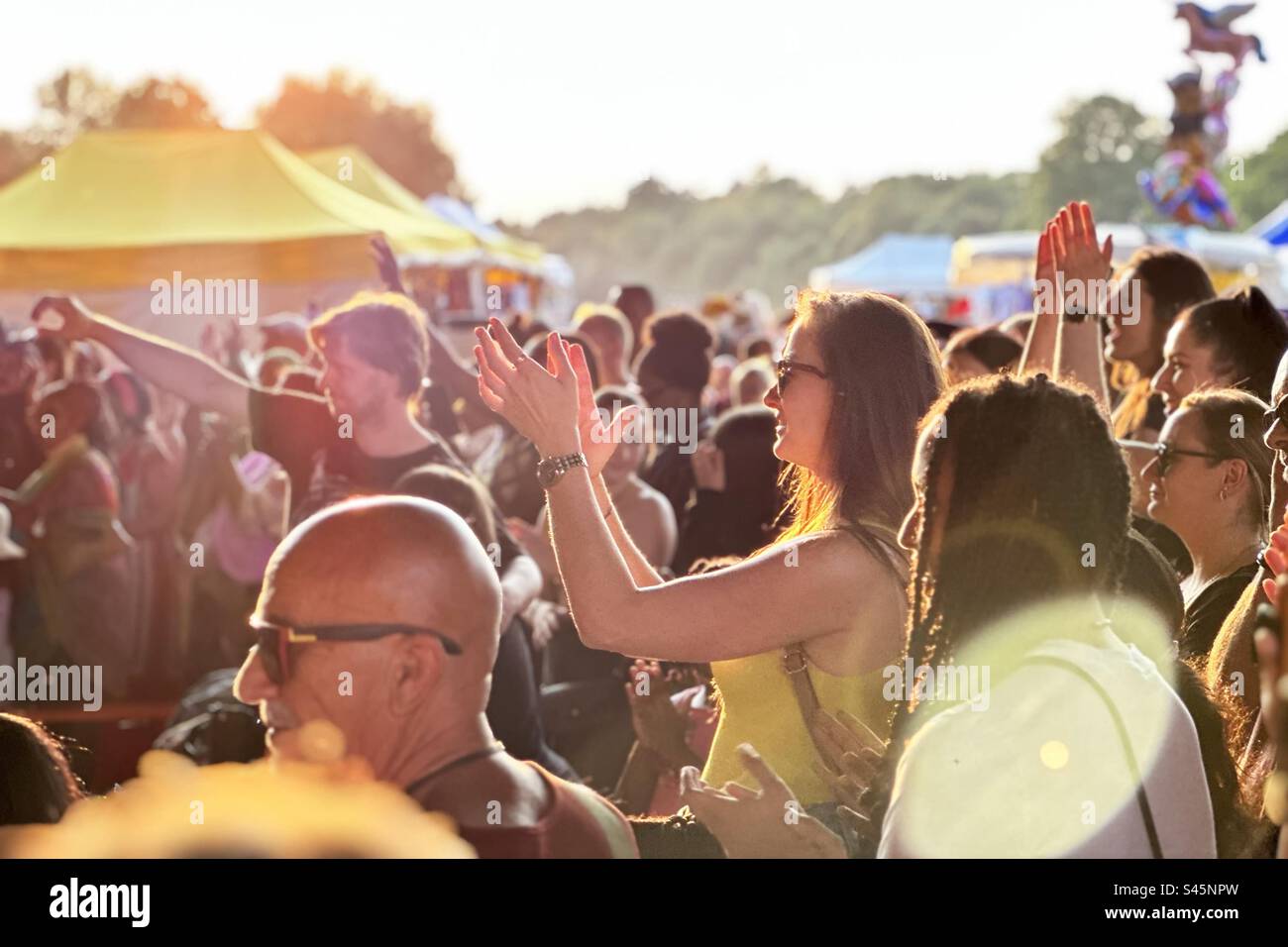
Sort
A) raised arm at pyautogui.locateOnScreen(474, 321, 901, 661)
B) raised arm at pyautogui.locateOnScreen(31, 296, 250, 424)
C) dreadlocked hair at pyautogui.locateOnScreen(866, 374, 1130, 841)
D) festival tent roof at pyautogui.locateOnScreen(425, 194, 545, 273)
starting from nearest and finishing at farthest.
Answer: dreadlocked hair at pyautogui.locateOnScreen(866, 374, 1130, 841) < raised arm at pyautogui.locateOnScreen(474, 321, 901, 661) < raised arm at pyautogui.locateOnScreen(31, 296, 250, 424) < festival tent roof at pyautogui.locateOnScreen(425, 194, 545, 273)

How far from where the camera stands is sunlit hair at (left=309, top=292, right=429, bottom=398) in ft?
14.4

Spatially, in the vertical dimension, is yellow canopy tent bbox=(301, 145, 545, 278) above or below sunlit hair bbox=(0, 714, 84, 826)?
above

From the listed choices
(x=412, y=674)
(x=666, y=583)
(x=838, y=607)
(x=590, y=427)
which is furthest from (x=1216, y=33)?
(x=412, y=674)

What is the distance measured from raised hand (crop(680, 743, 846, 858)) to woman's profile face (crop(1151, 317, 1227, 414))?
7.98 feet

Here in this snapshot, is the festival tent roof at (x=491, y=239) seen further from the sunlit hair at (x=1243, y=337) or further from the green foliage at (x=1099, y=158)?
the green foliage at (x=1099, y=158)

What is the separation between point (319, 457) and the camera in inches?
177

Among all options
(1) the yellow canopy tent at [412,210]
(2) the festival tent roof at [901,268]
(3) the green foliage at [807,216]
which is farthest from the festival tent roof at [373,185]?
(3) the green foliage at [807,216]

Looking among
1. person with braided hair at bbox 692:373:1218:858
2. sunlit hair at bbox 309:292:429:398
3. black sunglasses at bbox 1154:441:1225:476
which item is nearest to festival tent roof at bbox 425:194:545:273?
sunlit hair at bbox 309:292:429:398

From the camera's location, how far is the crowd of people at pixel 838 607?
1945mm

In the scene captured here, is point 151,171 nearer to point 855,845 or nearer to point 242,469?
point 242,469

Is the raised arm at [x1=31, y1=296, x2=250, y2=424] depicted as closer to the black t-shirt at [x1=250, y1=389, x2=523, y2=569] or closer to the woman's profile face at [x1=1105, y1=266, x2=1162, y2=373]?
the black t-shirt at [x1=250, y1=389, x2=523, y2=569]

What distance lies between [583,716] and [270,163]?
38.4ft

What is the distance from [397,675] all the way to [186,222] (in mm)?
13633

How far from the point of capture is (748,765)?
2205 mm
